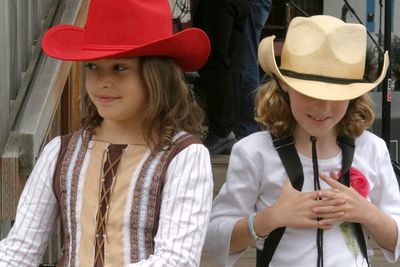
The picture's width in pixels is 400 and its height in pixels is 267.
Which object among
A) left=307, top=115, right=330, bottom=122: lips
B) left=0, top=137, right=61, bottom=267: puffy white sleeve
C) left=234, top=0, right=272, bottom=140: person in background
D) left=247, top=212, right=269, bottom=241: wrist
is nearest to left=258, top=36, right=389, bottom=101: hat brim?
left=307, top=115, right=330, bottom=122: lips

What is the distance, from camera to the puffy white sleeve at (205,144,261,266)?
101 inches

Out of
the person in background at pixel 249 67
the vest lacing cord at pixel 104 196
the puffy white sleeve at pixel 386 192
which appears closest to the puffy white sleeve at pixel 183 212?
the vest lacing cord at pixel 104 196

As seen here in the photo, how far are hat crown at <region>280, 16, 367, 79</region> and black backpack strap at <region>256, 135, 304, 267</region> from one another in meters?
0.24

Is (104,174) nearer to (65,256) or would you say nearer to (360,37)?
(65,256)

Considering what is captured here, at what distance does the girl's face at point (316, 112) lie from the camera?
240 cm

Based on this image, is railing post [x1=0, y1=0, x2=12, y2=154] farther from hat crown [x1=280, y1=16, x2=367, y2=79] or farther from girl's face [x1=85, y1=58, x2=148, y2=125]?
hat crown [x1=280, y1=16, x2=367, y2=79]

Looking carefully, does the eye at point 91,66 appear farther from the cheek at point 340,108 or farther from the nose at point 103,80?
the cheek at point 340,108

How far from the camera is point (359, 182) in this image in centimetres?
253

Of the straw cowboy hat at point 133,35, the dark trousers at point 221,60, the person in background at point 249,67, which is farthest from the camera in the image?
the person in background at point 249,67

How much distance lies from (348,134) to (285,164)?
9.8 inches

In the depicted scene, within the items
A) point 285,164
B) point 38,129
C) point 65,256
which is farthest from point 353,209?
point 38,129

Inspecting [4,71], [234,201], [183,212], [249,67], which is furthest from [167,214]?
[249,67]

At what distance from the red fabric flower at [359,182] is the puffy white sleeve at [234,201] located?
0.28 meters

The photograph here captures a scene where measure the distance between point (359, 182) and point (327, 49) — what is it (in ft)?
1.44
